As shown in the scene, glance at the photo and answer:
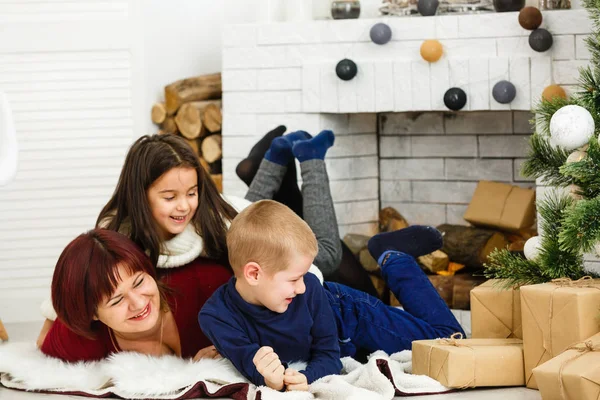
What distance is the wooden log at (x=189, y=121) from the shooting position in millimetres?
3598

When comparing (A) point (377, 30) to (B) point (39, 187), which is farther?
(B) point (39, 187)

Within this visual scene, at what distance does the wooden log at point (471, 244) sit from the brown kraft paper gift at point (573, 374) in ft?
4.66

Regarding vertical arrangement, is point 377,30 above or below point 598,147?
above

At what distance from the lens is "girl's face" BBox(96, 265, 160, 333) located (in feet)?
6.98

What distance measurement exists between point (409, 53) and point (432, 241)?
880mm

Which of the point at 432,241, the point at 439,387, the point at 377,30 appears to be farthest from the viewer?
the point at 377,30

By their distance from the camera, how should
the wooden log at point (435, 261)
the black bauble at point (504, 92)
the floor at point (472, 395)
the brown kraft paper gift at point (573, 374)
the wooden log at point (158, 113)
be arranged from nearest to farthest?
the brown kraft paper gift at point (573, 374), the floor at point (472, 395), the black bauble at point (504, 92), the wooden log at point (435, 261), the wooden log at point (158, 113)

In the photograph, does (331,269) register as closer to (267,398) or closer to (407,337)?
(407,337)

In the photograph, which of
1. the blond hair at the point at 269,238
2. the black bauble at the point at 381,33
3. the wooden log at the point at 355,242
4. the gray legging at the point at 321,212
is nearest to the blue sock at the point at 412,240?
the gray legging at the point at 321,212

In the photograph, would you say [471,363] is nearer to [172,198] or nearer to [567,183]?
[567,183]

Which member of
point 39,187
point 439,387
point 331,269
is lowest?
point 439,387

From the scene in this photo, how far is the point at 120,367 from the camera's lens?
2.16 meters

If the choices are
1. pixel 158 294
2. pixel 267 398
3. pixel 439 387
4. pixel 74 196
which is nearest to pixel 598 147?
pixel 439 387

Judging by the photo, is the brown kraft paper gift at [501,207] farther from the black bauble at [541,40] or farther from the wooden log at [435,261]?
the black bauble at [541,40]
